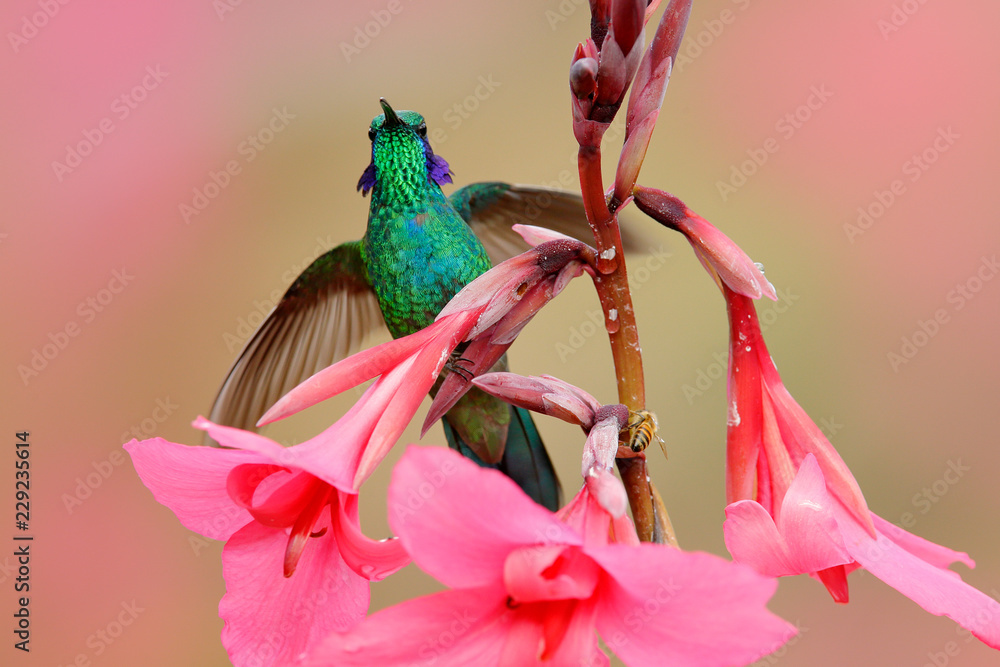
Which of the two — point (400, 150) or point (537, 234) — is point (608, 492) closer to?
point (537, 234)

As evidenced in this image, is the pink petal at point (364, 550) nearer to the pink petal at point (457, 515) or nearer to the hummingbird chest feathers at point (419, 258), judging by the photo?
the pink petal at point (457, 515)

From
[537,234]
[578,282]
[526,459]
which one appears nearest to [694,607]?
[537,234]

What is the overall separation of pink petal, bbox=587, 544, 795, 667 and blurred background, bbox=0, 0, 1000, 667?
1.17 metres

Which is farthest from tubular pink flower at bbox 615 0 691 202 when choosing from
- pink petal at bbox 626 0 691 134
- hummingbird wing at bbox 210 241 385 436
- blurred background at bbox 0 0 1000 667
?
blurred background at bbox 0 0 1000 667

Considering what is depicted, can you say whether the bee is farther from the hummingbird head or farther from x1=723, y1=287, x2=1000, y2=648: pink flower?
the hummingbird head

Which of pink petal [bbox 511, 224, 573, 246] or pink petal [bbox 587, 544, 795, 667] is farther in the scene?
pink petal [bbox 511, 224, 573, 246]

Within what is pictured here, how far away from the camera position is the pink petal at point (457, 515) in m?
0.29

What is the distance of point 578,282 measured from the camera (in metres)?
1.52

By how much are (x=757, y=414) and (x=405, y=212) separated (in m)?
0.46

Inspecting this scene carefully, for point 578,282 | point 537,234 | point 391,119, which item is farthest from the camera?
point 578,282

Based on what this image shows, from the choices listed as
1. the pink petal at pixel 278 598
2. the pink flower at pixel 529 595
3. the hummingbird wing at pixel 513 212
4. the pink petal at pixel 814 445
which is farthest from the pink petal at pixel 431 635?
the hummingbird wing at pixel 513 212

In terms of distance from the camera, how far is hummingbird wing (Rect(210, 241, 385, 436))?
2.55 feet

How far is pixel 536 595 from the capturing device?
30cm

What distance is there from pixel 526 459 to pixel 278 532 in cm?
46
